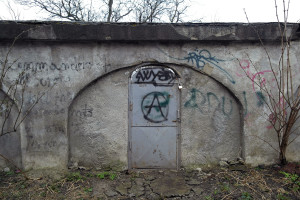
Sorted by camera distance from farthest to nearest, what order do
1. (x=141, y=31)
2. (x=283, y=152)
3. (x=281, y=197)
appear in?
(x=283, y=152) < (x=141, y=31) < (x=281, y=197)

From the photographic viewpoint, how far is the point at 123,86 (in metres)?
3.94

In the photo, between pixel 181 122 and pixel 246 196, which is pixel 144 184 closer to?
pixel 181 122

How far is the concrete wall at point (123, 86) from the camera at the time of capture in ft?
12.3

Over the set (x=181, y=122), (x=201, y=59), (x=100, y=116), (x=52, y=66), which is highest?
(x=201, y=59)

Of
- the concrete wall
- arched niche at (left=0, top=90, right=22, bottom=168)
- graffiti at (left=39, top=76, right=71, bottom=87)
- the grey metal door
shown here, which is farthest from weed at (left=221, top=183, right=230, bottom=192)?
arched niche at (left=0, top=90, right=22, bottom=168)

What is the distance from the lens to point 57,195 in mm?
3266

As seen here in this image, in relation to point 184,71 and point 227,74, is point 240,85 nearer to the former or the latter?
point 227,74

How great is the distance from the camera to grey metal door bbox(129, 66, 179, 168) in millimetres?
3971

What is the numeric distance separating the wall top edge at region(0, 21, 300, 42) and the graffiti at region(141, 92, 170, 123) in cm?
100

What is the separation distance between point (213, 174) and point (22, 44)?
4.03 meters

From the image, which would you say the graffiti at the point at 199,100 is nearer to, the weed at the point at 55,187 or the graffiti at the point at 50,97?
the graffiti at the point at 50,97

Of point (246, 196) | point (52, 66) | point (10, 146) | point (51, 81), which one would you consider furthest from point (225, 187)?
point (10, 146)

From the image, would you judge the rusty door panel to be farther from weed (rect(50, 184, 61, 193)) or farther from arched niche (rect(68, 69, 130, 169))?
weed (rect(50, 184, 61, 193))

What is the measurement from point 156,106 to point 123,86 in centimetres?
70
